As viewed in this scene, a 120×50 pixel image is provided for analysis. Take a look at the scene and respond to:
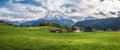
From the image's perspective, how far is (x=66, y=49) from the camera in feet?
190

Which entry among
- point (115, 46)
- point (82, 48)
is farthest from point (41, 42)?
point (115, 46)

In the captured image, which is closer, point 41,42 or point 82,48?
point 82,48

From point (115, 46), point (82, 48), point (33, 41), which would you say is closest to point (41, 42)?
point (33, 41)

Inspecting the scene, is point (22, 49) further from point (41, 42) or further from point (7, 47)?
point (41, 42)

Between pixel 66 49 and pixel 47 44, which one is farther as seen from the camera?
pixel 47 44

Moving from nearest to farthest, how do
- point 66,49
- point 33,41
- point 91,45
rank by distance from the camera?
point 66,49 → point 91,45 → point 33,41

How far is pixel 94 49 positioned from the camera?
58500 millimetres

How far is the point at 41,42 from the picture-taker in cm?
6544

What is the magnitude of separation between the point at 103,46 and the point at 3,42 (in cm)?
2245

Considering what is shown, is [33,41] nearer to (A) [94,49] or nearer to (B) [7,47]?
(B) [7,47]

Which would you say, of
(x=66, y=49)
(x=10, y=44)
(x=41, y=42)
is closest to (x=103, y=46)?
(x=66, y=49)

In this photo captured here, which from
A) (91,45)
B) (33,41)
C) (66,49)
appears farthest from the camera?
(33,41)

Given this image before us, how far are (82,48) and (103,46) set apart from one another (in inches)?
210

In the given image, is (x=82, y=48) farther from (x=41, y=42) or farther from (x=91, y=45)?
(x=41, y=42)
